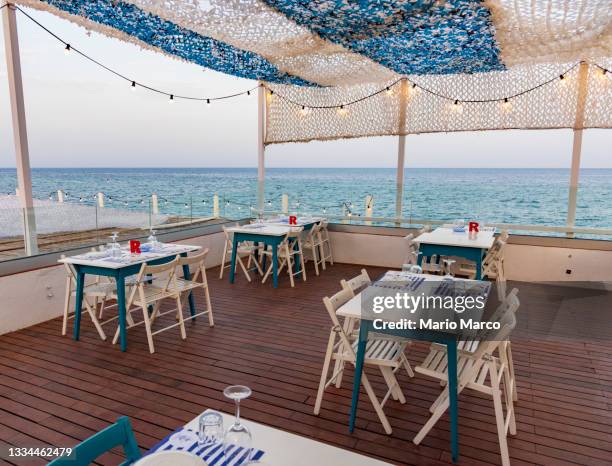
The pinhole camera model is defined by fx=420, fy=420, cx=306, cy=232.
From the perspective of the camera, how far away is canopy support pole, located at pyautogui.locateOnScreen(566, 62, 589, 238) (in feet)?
20.5

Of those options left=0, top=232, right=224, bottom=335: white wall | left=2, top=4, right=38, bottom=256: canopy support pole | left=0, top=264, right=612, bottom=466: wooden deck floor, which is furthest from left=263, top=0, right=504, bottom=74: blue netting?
left=0, top=232, right=224, bottom=335: white wall

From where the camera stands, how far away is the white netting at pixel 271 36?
3.94 m

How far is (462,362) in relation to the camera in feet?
8.79

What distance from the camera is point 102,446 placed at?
134cm

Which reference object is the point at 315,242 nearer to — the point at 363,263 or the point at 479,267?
the point at 363,263

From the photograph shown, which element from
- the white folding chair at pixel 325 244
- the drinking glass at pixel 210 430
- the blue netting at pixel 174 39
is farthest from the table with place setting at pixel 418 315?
the white folding chair at pixel 325 244

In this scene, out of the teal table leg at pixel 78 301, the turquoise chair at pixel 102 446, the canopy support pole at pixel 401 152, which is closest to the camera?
the turquoise chair at pixel 102 446

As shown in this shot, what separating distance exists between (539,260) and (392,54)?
387 centimetres

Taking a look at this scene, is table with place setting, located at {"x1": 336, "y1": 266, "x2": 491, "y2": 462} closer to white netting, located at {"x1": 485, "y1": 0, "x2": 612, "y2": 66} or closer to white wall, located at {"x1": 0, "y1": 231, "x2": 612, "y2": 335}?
white netting, located at {"x1": 485, "y1": 0, "x2": 612, "y2": 66}

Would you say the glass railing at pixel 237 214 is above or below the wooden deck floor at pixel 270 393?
above

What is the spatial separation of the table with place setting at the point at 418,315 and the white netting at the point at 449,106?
4.49m

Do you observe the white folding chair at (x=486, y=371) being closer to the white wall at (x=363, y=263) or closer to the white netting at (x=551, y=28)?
the white netting at (x=551, y=28)

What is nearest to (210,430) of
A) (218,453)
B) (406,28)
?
(218,453)

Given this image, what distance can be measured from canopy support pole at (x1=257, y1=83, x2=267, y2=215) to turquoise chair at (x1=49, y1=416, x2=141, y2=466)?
290 inches
